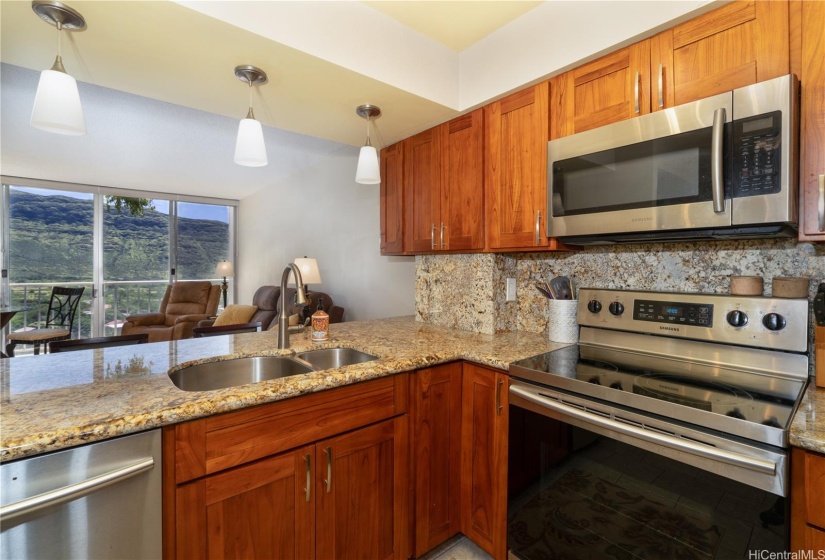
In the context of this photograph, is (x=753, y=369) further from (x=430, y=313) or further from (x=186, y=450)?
(x=186, y=450)

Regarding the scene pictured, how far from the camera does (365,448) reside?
53.2 inches

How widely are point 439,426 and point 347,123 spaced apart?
64.1 inches

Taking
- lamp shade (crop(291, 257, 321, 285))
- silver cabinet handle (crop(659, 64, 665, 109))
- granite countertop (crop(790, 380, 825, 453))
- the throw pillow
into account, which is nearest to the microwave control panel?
silver cabinet handle (crop(659, 64, 665, 109))

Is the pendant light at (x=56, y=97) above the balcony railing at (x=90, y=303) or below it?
above

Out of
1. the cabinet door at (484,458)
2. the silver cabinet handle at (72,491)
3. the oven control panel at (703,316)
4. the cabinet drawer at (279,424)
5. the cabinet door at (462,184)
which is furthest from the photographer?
the cabinet door at (462,184)

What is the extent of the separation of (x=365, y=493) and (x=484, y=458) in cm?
50

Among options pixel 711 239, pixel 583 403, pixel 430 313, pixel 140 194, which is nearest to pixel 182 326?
pixel 140 194

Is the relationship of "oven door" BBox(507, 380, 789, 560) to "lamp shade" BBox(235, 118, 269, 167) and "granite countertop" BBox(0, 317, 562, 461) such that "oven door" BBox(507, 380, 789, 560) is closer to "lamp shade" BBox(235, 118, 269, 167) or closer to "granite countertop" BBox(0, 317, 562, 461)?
"granite countertop" BBox(0, 317, 562, 461)

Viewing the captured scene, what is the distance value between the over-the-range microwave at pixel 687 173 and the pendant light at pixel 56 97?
1.66 m

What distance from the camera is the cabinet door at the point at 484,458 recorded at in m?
1.48

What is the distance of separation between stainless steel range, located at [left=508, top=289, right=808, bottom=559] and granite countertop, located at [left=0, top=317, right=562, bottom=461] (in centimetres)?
27

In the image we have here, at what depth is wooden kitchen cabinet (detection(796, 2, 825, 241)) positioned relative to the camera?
1.04m

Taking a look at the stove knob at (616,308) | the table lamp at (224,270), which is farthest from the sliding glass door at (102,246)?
the stove knob at (616,308)

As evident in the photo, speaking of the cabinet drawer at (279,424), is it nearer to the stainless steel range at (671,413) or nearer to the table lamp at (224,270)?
the stainless steel range at (671,413)
